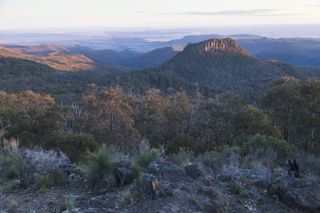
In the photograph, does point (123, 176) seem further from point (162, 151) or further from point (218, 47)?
point (218, 47)

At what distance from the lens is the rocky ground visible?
6305mm

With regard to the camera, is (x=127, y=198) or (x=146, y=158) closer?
(x=127, y=198)

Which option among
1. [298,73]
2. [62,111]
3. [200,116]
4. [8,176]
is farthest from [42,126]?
[298,73]

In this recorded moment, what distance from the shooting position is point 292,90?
3186 centimetres

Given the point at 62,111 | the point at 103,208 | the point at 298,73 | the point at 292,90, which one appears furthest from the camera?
the point at 298,73

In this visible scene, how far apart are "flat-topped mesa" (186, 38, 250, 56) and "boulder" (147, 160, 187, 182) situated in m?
128

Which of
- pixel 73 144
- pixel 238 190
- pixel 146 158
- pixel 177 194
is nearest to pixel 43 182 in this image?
pixel 146 158

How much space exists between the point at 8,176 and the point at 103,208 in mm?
2451

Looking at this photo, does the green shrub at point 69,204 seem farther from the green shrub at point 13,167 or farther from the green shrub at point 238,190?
the green shrub at point 238,190

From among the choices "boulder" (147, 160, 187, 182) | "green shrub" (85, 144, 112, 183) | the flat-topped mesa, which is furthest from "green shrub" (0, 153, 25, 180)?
the flat-topped mesa

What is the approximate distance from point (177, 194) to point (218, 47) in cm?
13689

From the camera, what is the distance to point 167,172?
23.9 feet

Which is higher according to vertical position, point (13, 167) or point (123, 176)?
point (123, 176)

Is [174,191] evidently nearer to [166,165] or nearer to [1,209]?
[166,165]
